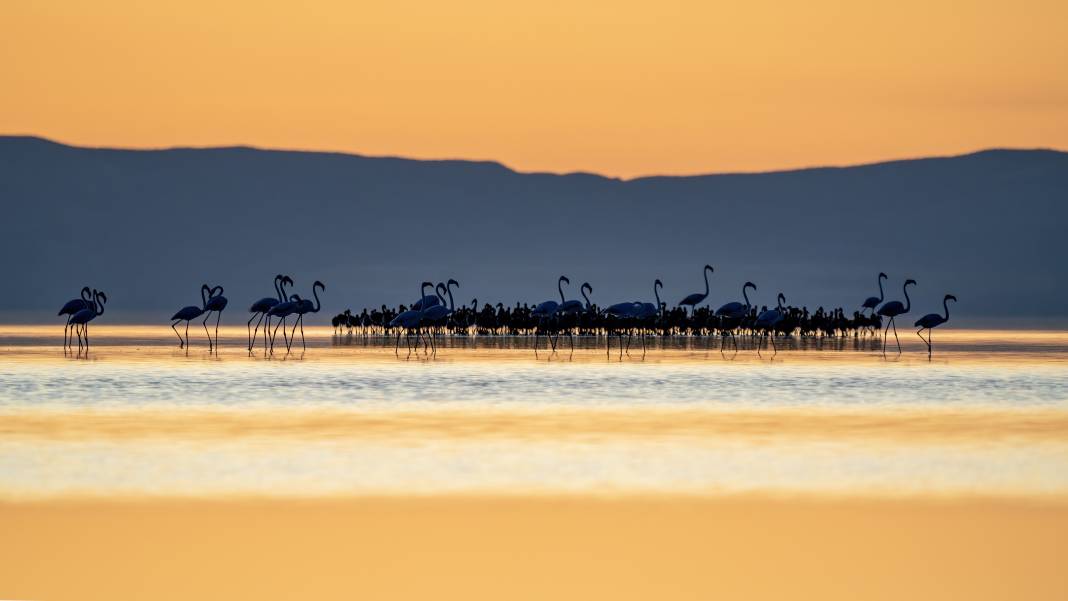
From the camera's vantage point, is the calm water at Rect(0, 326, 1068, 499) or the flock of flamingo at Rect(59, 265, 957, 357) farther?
the flock of flamingo at Rect(59, 265, 957, 357)

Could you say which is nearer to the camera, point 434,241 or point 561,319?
point 561,319

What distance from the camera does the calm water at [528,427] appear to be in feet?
39.7

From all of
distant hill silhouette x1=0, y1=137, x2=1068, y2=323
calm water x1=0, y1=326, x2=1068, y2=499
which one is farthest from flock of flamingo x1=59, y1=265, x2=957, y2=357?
distant hill silhouette x1=0, y1=137, x2=1068, y2=323

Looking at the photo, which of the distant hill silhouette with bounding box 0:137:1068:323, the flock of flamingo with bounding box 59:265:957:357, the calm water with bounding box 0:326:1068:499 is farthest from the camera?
the distant hill silhouette with bounding box 0:137:1068:323

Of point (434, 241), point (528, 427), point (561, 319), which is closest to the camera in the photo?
point (528, 427)

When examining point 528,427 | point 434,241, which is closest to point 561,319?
point 528,427

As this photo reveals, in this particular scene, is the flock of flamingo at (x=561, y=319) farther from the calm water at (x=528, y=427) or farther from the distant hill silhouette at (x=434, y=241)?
the distant hill silhouette at (x=434, y=241)

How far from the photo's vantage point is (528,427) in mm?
16141

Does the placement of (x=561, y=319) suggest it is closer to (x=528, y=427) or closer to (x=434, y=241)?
(x=528, y=427)

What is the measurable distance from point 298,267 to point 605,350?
14797 centimetres

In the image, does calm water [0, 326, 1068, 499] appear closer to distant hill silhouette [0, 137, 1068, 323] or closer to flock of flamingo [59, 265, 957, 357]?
flock of flamingo [59, 265, 957, 357]

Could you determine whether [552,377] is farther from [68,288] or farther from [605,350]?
[68,288]

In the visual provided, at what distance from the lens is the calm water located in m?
12.1

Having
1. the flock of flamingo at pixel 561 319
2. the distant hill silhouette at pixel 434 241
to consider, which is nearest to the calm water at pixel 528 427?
the flock of flamingo at pixel 561 319
